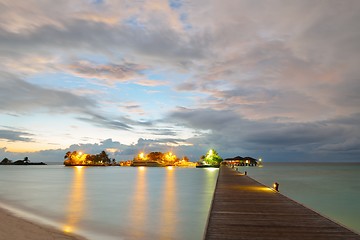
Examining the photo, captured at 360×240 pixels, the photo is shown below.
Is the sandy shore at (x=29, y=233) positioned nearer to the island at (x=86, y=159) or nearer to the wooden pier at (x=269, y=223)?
the wooden pier at (x=269, y=223)

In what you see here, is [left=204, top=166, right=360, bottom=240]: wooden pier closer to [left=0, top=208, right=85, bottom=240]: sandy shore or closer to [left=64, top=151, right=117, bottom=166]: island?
[left=0, top=208, right=85, bottom=240]: sandy shore

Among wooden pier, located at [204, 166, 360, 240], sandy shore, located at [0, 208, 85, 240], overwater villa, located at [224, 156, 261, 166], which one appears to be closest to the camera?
wooden pier, located at [204, 166, 360, 240]

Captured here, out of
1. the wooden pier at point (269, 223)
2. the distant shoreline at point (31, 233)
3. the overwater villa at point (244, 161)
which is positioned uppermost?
the overwater villa at point (244, 161)

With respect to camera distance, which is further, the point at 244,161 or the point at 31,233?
the point at 244,161

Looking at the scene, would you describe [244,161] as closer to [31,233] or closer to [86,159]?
[86,159]

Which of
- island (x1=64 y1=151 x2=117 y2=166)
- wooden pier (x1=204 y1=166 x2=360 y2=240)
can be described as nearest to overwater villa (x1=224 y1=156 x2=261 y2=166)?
island (x1=64 y1=151 x2=117 y2=166)

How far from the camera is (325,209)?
24.8 meters

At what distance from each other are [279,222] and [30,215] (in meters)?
17.4

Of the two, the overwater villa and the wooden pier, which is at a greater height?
the overwater villa

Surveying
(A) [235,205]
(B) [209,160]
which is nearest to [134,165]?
(B) [209,160]

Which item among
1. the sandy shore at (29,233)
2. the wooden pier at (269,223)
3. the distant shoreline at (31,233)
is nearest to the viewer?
the wooden pier at (269,223)

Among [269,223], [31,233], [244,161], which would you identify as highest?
[244,161]

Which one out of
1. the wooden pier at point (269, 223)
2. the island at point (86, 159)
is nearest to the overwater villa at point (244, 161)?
the island at point (86, 159)

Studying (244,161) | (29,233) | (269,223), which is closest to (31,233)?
(29,233)
